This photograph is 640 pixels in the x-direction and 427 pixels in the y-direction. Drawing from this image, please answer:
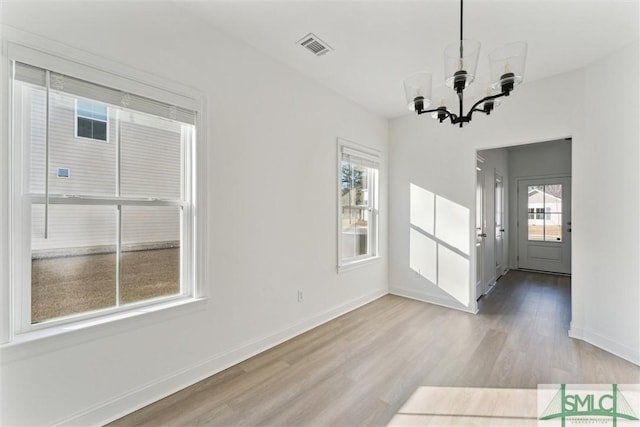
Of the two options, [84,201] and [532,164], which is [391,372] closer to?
[84,201]

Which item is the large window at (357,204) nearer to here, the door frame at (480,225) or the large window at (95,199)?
the door frame at (480,225)

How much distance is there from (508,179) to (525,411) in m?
5.88

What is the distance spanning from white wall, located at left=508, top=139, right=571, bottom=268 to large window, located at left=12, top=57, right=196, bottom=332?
695 cm

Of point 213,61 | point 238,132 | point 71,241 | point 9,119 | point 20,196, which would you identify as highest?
point 213,61

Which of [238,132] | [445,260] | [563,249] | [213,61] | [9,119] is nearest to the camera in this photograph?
[9,119]

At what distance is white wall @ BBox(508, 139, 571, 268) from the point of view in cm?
592

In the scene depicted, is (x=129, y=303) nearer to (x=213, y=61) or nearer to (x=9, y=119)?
(x=9, y=119)

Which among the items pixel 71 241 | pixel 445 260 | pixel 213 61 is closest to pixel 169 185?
pixel 71 241

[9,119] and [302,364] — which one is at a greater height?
[9,119]


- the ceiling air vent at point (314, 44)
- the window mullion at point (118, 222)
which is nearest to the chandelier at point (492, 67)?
the ceiling air vent at point (314, 44)

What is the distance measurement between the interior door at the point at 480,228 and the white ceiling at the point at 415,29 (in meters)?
1.68

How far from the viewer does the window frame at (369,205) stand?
371 centimetres

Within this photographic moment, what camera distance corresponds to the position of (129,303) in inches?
79.9

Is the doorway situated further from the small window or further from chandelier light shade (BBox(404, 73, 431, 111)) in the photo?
the small window
